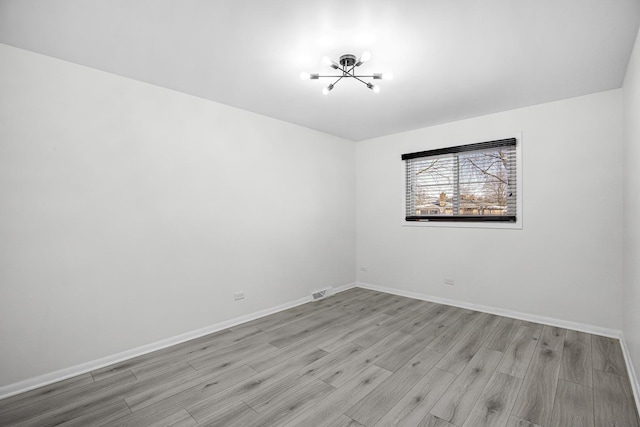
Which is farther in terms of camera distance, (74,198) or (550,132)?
(550,132)

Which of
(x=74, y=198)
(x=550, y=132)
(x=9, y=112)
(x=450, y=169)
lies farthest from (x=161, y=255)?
(x=550, y=132)

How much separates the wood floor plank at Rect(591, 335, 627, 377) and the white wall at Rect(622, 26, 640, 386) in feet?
0.54

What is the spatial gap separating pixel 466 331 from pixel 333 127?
3081 millimetres

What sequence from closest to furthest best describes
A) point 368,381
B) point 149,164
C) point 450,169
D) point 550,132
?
1. point 368,381
2. point 149,164
3. point 550,132
4. point 450,169

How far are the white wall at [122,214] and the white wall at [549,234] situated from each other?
2184 millimetres

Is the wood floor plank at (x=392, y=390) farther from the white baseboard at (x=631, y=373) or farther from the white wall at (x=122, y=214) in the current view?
the white wall at (x=122, y=214)

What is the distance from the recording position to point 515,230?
11.6 ft

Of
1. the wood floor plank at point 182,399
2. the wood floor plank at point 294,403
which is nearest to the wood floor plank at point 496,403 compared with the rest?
the wood floor plank at point 294,403

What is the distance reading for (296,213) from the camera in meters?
4.17

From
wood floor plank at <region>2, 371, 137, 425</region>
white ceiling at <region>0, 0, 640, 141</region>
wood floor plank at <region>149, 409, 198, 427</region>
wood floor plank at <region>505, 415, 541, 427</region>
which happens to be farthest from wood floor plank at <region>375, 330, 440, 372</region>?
white ceiling at <region>0, 0, 640, 141</region>

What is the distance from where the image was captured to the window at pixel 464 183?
143 inches

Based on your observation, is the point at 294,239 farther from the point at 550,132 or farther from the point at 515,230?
the point at 550,132

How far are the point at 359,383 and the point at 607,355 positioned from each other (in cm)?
226

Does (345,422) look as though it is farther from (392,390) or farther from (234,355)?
(234,355)
